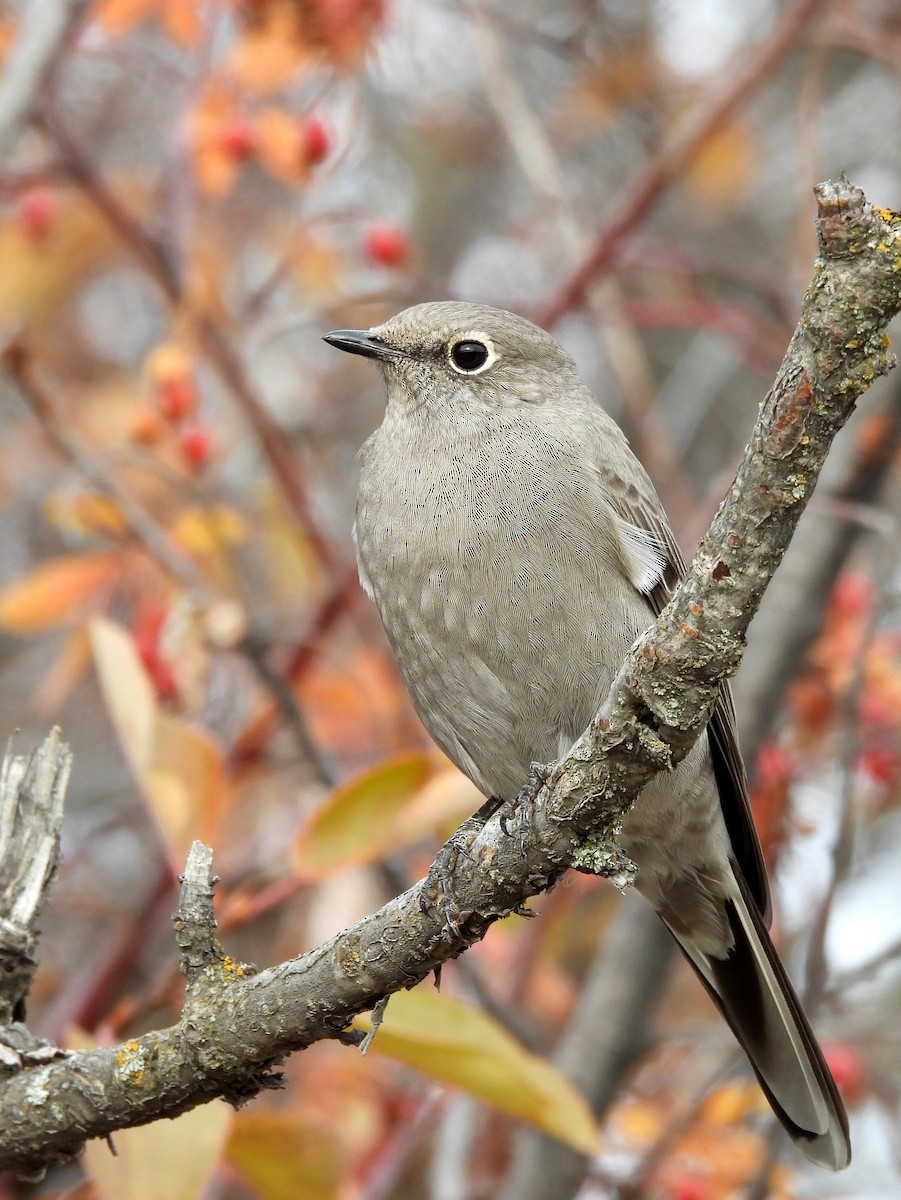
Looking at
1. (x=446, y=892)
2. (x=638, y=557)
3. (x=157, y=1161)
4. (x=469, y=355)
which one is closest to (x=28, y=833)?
(x=157, y=1161)

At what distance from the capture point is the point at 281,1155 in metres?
3.84

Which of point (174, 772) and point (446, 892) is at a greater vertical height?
point (174, 772)

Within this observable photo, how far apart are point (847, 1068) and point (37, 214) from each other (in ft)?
15.1

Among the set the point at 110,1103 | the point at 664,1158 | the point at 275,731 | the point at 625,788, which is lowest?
the point at 664,1158

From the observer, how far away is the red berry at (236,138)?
205 inches

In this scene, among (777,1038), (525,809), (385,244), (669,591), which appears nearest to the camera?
(525,809)

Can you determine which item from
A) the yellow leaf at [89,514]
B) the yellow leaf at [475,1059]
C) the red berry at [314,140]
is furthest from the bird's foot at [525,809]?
the red berry at [314,140]

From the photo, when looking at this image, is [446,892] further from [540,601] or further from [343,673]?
[343,673]

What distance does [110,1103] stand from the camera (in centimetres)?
307

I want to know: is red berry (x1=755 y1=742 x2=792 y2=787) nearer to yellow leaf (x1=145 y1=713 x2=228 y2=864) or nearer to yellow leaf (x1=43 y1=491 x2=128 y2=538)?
yellow leaf (x1=145 y1=713 x2=228 y2=864)

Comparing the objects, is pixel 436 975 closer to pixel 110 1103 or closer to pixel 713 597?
pixel 110 1103

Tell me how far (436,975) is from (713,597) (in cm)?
133

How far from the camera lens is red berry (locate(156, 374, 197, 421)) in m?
4.86

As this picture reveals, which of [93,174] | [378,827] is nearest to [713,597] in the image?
[378,827]
